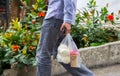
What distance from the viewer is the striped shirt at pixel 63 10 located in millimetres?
5091

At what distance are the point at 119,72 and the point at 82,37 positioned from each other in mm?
1022

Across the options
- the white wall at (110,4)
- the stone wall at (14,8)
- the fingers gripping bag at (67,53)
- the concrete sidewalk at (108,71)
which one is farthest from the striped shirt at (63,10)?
the stone wall at (14,8)

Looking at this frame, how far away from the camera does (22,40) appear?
257 inches

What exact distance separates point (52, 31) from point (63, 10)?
0.30 metres

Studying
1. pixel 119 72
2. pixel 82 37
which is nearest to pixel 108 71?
pixel 119 72

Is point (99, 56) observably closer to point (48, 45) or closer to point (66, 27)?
point (48, 45)

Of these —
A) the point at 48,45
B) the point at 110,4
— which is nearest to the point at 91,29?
the point at 110,4

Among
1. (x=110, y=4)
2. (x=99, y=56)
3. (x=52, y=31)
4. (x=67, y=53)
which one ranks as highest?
(x=110, y=4)

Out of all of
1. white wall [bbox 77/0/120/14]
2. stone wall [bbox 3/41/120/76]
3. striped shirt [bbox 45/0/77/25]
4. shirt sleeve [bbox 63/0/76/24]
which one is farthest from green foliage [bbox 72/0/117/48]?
shirt sleeve [bbox 63/0/76/24]

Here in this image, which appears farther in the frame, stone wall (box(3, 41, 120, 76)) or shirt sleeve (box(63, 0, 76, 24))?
stone wall (box(3, 41, 120, 76))

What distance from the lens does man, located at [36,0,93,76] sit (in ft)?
17.0

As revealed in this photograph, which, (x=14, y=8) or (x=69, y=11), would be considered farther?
(x=14, y=8)

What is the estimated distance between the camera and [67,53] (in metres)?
5.26

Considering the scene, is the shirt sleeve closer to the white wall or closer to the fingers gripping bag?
the fingers gripping bag
